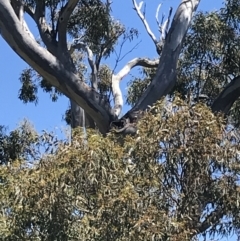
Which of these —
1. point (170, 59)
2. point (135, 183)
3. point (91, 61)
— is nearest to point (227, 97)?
point (170, 59)

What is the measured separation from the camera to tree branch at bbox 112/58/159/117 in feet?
31.9

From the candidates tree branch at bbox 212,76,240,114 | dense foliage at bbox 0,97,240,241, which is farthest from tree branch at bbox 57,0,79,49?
dense foliage at bbox 0,97,240,241

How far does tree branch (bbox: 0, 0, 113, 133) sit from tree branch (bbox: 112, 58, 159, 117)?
54 cm

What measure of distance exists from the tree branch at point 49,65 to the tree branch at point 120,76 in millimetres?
538

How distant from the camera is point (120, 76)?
10539mm

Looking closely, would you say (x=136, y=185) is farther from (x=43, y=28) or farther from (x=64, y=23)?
(x=43, y=28)

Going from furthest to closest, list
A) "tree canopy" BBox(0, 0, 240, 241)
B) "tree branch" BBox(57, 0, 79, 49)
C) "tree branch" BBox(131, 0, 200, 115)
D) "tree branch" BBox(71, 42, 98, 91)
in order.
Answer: "tree branch" BBox(71, 42, 98, 91)
"tree branch" BBox(57, 0, 79, 49)
"tree branch" BBox(131, 0, 200, 115)
"tree canopy" BBox(0, 0, 240, 241)

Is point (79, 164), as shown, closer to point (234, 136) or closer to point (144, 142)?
point (144, 142)

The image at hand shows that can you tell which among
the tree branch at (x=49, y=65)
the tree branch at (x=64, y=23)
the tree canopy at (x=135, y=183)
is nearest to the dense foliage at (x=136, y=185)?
the tree canopy at (x=135, y=183)

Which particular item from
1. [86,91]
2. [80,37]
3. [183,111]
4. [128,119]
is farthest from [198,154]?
[80,37]

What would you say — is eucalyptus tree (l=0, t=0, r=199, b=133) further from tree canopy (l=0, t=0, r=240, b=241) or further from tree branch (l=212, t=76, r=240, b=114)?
tree canopy (l=0, t=0, r=240, b=241)

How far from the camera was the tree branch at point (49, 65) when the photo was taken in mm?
8555

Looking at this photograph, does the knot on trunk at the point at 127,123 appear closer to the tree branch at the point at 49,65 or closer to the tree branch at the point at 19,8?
the tree branch at the point at 49,65

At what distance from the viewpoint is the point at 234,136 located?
5.62 meters
